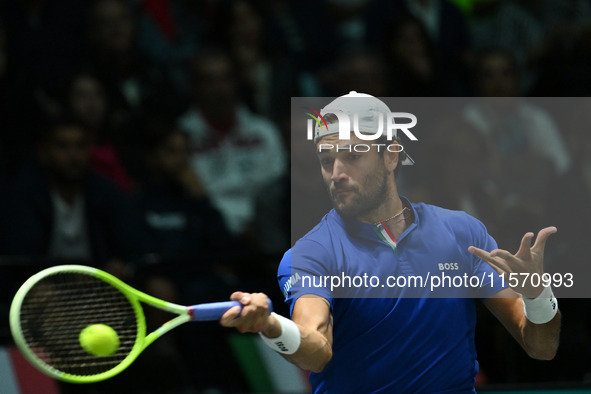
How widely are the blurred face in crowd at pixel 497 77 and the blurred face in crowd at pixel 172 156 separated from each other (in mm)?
2210

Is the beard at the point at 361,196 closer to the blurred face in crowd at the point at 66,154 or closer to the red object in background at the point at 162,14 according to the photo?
the blurred face in crowd at the point at 66,154

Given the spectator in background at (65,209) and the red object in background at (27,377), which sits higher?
the spectator in background at (65,209)

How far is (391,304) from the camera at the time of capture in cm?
363

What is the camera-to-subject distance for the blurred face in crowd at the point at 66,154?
6.31m

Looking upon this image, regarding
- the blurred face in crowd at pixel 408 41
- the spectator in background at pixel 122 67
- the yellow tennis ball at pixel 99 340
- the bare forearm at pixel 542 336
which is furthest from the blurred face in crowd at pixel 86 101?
the bare forearm at pixel 542 336

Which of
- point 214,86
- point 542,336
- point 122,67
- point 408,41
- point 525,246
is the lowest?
point 542,336

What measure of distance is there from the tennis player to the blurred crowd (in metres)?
1.07

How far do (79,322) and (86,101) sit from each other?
10.5ft

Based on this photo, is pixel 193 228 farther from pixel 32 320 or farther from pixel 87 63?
pixel 32 320

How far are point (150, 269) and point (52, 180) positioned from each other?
84 centimetres

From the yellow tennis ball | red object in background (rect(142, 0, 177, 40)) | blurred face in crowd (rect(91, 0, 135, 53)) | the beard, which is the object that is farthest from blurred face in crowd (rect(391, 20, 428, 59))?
the yellow tennis ball

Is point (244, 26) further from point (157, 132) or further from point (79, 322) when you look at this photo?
point (79, 322)

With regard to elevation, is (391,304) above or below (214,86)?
below

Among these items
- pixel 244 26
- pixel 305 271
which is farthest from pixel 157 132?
pixel 305 271
